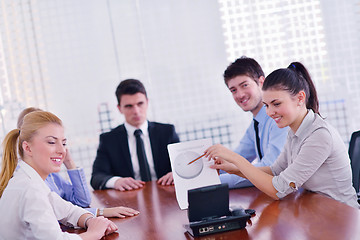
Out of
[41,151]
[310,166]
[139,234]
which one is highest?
[41,151]

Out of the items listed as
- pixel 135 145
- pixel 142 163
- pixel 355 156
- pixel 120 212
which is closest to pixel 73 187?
pixel 120 212

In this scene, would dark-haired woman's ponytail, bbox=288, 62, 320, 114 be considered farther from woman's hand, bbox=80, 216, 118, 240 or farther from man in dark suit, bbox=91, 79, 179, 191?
man in dark suit, bbox=91, 79, 179, 191

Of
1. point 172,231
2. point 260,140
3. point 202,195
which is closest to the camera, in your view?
point 202,195

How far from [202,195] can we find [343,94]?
3.54 meters

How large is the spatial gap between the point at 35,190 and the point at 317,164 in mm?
1255

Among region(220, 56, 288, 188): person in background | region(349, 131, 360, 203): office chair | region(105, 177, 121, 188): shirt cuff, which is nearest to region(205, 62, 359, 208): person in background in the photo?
region(349, 131, 360, 203): office chair

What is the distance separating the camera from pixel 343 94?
4598mm

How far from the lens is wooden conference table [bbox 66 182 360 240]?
144 cm

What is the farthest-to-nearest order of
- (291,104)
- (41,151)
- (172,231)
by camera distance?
1. (291,104)
2. (41,151)
3. (172,231)

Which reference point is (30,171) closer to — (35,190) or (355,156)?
(35,190)

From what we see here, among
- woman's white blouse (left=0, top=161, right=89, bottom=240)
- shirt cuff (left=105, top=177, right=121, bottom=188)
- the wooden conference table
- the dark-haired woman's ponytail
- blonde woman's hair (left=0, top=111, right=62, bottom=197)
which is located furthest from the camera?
shirt cuff (left=105, top=177, right=121, bottom=188)

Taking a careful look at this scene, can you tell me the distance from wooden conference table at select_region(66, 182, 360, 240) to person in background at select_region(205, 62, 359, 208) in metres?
0.09

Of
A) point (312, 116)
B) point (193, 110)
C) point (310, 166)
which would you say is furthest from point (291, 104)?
point (193, 110)

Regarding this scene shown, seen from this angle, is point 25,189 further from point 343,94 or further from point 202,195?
point 343,94
